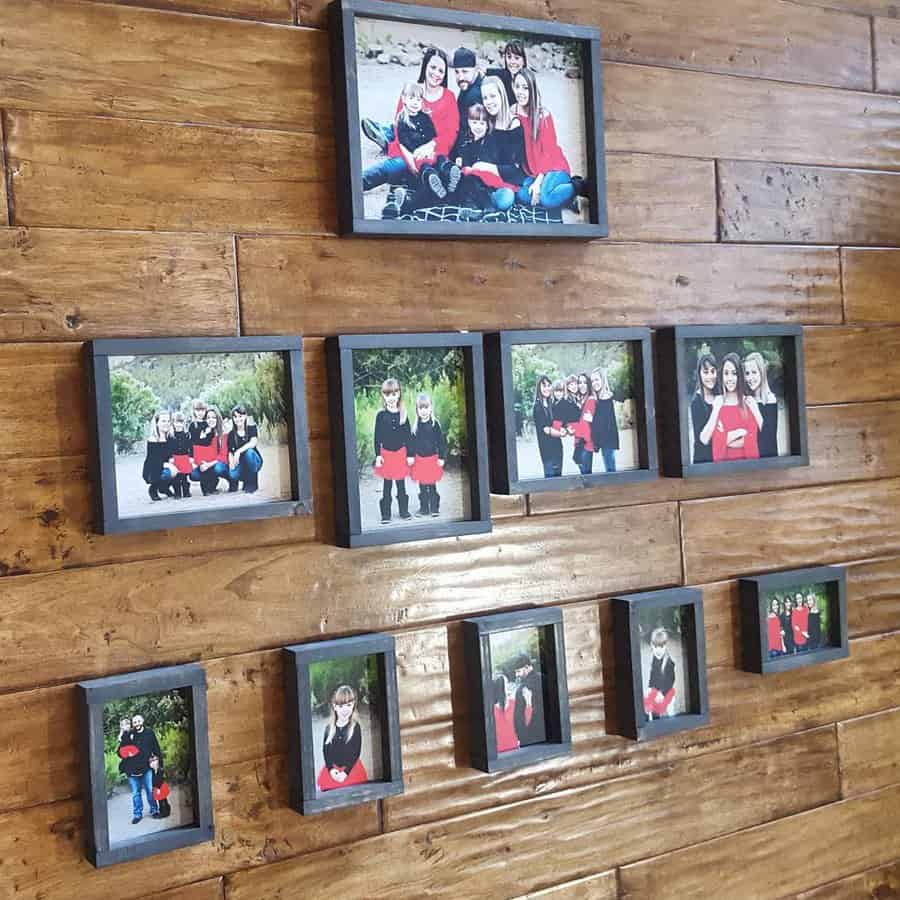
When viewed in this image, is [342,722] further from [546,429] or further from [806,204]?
[806,204]

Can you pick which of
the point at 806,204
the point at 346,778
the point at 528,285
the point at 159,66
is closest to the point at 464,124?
the point at 528,285

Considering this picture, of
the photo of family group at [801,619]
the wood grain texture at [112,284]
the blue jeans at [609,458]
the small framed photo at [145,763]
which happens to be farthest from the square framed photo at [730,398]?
the small framed photo at [145,763]

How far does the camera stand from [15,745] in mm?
1358

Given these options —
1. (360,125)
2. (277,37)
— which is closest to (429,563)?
(360,125)

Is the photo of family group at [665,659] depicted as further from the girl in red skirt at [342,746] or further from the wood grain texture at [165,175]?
the wood grain texture at [165,175]

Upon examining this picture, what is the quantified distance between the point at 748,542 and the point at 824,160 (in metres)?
0.63

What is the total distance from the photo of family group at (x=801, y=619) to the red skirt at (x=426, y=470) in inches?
23.4

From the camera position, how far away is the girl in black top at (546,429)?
5.50ft

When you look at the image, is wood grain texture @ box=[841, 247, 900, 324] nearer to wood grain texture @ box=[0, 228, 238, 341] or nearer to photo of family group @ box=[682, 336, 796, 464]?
photo of family group @ box=[682, 336, 796, 464]

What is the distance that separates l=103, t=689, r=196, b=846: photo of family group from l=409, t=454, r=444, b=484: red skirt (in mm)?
394

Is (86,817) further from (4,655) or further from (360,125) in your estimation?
(360,125)

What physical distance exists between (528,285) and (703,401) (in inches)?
13.3

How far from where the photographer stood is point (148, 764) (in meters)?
1.42

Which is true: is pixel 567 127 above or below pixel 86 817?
above
